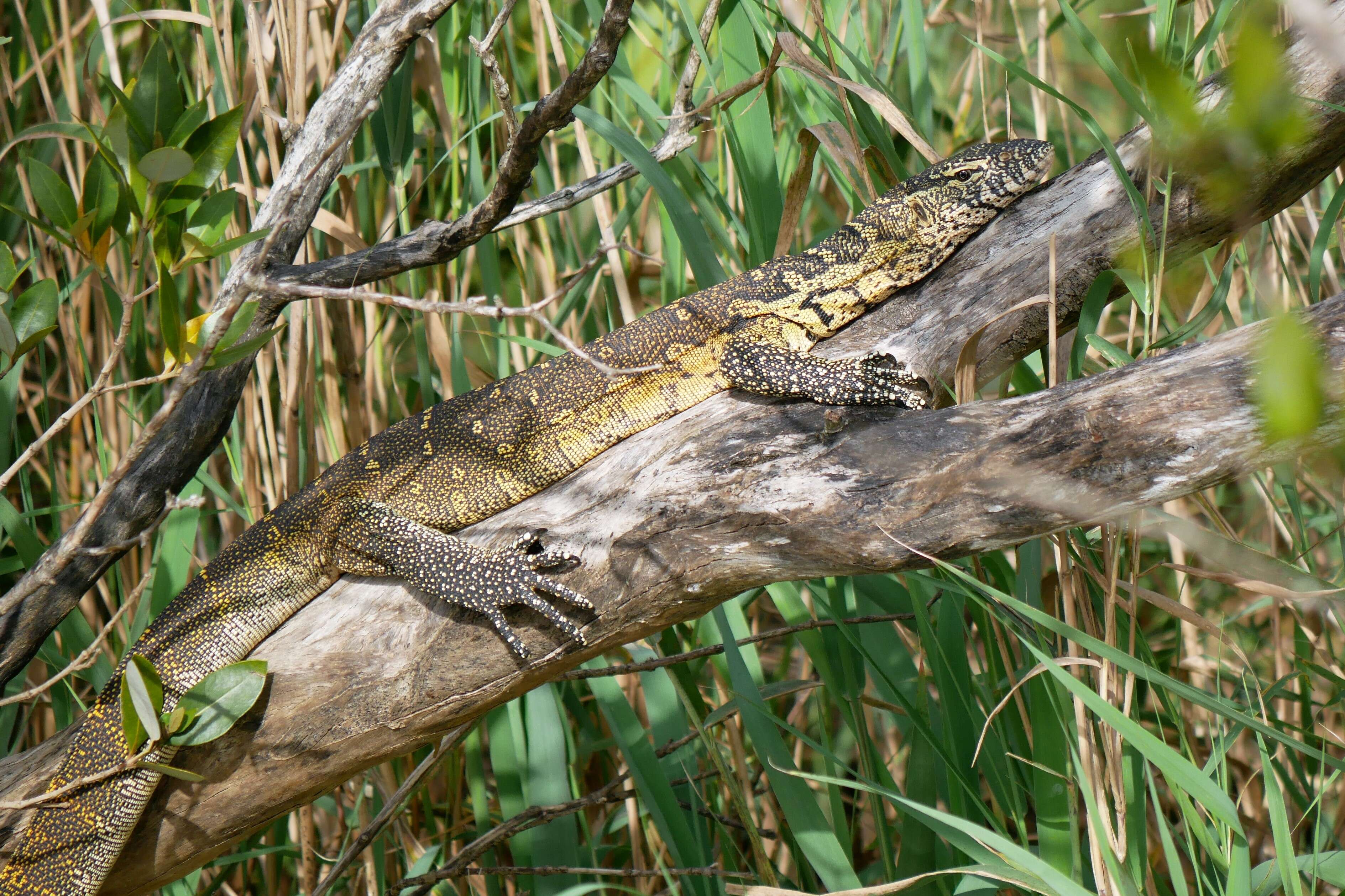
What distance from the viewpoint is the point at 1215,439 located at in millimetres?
1936

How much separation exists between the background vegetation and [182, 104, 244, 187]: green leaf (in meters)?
0.01

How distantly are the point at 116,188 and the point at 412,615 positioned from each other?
1361mm

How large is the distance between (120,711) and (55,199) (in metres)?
1.47

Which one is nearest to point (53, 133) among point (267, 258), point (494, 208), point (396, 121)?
point (267, 258)

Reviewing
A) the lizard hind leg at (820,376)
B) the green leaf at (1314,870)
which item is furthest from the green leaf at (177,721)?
the green leaf at (1314,870)

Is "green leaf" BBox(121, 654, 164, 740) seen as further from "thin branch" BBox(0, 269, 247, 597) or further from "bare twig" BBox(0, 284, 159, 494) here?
"bare twig" BBox(0, 284, 159, 494)

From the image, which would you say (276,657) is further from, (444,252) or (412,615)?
(444,252)

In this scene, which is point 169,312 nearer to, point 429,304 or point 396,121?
point 429,304

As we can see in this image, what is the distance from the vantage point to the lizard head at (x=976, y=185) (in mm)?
3154

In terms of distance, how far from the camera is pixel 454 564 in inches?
114

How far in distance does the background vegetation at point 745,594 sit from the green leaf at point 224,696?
1.13 ft

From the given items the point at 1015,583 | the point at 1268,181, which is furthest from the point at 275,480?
the point at 1268,181

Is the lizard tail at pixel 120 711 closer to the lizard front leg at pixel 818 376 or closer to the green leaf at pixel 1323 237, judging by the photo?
the lizard front leg at pixel 818 376

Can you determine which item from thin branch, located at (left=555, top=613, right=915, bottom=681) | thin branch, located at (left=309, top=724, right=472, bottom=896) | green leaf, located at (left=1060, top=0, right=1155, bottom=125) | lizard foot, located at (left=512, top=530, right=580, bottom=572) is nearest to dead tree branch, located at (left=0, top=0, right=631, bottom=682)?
lizard foot, located at (left=512, top=530, right=580, bottom=572)
